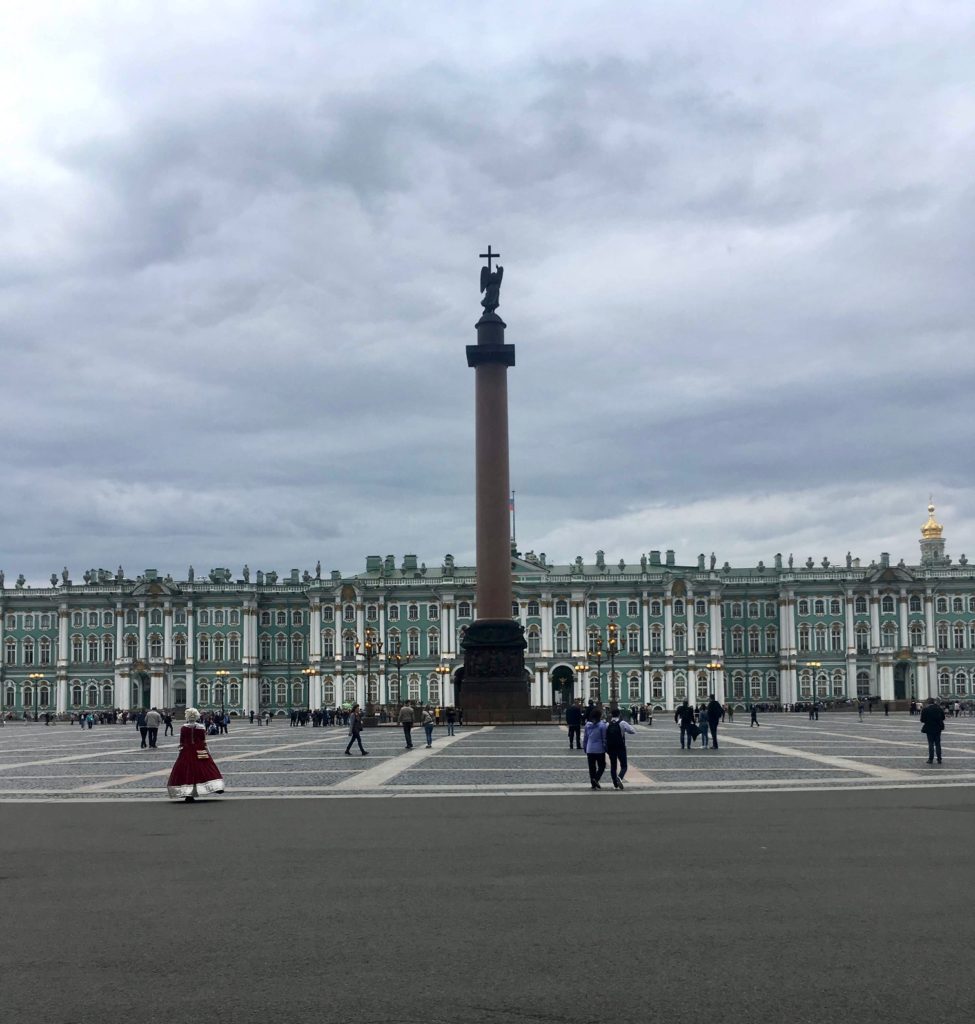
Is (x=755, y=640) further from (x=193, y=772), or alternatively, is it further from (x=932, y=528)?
(x=193, y=772)

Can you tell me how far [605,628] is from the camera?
125 m

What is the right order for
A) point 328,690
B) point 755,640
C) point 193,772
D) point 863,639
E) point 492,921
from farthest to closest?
point 755,640 → point 328,690 → point 863,639 → point 193,772 → point 492,921

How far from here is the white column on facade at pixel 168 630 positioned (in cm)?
12488

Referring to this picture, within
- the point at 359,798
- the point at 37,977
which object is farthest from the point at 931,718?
the point at 37,977

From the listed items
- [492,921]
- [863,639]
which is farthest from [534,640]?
[492,921]

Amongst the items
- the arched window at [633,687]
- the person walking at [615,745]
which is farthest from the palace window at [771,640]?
the person walking at [615,745]

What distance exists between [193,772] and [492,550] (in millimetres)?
35956

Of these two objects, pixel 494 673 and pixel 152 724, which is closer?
pixel 152 724

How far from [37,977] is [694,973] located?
4105 millimetres

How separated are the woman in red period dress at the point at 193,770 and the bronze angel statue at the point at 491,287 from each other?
40.2 metres

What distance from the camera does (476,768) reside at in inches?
1074

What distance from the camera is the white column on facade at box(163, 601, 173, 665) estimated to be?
410 ft

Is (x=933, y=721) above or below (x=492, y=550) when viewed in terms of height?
below

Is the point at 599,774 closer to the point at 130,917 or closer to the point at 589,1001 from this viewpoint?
the point at 130,917
